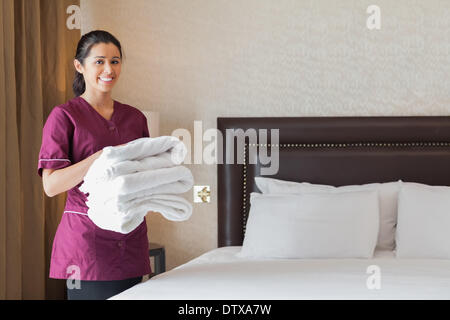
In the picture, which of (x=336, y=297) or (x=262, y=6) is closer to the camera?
(x=336, y=297)

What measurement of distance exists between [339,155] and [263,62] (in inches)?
25.7

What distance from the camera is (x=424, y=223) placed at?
2.84m

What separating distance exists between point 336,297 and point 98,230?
767mm

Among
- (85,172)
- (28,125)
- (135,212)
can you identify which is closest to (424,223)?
(135,212)

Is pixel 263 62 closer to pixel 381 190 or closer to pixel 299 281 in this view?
pixel 381 190

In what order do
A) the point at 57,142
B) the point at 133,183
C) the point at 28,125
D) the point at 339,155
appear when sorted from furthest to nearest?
the point at 339,155 → the point at 28,125 → the point at 57,142 → the point at 133,183

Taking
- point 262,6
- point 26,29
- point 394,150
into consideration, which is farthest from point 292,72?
point 26,29

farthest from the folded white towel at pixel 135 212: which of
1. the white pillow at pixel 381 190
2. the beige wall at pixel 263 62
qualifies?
the beige wall at pixel 263 62

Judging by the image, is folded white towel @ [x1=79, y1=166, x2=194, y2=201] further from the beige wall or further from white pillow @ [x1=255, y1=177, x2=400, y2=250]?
the beige wall

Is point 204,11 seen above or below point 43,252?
above

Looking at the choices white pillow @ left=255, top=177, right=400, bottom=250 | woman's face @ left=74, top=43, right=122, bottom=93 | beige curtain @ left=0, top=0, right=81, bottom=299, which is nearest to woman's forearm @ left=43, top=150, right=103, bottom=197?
woman's face @ left=74, top=43, right=122, bottom=93

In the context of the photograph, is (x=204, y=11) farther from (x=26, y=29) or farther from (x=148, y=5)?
(x=26, y=29)

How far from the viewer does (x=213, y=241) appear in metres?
3.43

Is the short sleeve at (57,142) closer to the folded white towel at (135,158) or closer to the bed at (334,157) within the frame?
the folded white towel at (135,158)
